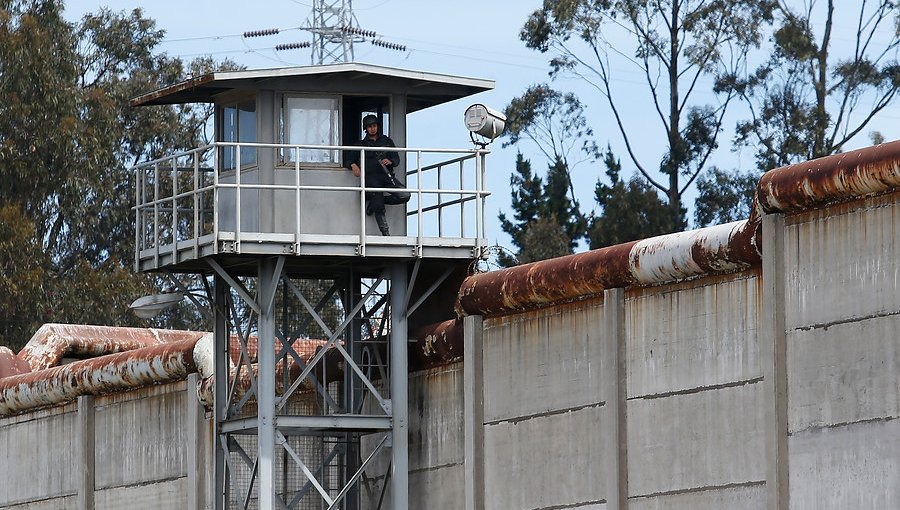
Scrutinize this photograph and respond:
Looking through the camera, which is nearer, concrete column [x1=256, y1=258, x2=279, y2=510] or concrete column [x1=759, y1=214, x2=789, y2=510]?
concrete column [x1=759, y1=214, x2=789, y2=510]

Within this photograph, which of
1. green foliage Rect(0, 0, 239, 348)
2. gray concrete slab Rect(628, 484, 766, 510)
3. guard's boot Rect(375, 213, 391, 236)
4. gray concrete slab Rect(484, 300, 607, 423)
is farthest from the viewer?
green foliage Rect(0, 0, 239, 348)

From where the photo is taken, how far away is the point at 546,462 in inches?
749

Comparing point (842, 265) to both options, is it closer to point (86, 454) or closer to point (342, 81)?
point (342, 81)

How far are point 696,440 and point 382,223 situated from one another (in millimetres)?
5510

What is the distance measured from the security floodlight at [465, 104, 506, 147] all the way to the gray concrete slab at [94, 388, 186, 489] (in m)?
6.89

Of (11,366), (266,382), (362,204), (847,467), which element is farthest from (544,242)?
(847,467)

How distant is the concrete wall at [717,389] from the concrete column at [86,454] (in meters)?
8.53

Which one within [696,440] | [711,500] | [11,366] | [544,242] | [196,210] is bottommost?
[711,500]

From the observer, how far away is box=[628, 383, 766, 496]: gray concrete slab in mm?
16125

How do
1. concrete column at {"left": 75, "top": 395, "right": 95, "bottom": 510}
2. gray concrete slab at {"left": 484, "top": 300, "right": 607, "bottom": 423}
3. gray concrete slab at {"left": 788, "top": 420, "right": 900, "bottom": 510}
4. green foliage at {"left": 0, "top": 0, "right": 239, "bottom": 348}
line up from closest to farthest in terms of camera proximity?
gray concrete slab at {"left": 788, "top": 420, "right": 900, "bottom": 510}
gray concrete slab at {"left": 484, "top": 300, "right": 607, "bottom": 423}
concrete column at {"left": 75, "top": 395, "right": 95, "bottom": 510}
green foliage at {"left": 0, "top": 0, "right": 239, "bottom": 348}

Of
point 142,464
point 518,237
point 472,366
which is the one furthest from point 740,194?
point 472,366

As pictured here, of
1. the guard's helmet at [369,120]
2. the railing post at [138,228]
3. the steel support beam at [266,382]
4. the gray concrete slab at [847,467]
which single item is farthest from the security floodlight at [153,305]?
the gray concrete slab at [847,467]

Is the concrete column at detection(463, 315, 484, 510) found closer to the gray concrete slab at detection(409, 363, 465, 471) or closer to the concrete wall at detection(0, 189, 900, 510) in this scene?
the concrete wall at detection(0, 189, 900, 510)

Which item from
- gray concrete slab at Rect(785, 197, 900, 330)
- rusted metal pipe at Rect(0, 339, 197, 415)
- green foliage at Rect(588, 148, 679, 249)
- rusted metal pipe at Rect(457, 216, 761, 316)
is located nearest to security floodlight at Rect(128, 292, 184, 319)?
rusted metal pipe at Rect(0, 339, 197, 415)
